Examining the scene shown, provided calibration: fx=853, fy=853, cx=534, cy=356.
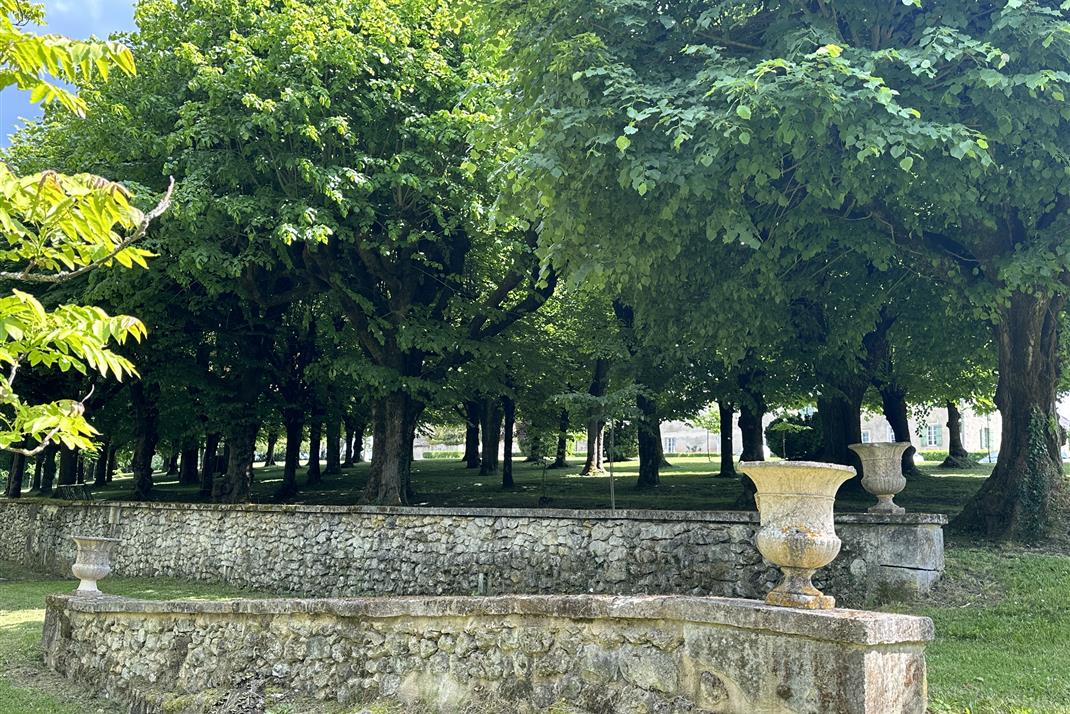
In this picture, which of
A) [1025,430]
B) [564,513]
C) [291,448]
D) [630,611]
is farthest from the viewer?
[291,448]

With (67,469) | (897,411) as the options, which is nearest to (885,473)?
(897,411)

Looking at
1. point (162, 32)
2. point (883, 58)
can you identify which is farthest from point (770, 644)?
point (162, 32)

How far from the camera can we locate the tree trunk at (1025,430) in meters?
10.8

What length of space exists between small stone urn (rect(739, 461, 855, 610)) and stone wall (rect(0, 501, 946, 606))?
14.5 feet

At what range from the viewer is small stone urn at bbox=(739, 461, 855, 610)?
468cm

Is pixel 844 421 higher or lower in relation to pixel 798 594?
higher

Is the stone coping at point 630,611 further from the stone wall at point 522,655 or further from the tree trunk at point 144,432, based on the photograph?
the tree trunk at point 144,432

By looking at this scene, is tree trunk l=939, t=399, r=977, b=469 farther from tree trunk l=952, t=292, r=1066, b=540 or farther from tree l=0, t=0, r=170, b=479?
tree l=0, t=0, r=170, b=479

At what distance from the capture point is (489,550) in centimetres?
1141

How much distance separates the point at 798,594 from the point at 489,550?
7.15 metres

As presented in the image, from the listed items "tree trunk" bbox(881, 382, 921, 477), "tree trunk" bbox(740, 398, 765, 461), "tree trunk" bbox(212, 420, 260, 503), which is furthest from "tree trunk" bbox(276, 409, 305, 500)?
"tree trunk" bbox(881, 382, 921, 477)

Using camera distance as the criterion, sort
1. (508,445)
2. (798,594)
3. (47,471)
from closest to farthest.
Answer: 1. (798,594)
2. (508,445)
3. (47,471)

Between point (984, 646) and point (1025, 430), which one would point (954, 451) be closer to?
point (1025, 430)

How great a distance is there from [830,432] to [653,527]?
8584 mm
